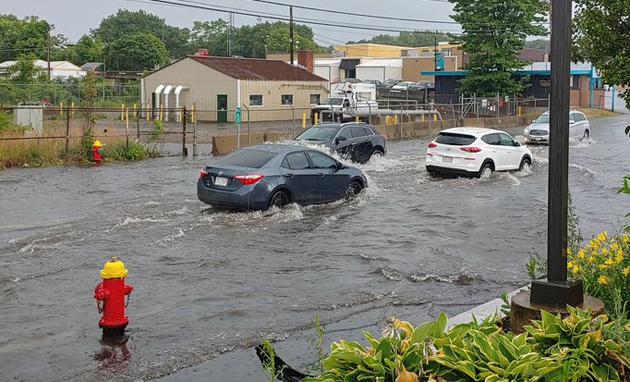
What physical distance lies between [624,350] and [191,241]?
10.3 m

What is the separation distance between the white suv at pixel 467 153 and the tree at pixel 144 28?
123 metres

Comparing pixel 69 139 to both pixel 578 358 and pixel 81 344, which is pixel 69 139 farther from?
pixel 578 358

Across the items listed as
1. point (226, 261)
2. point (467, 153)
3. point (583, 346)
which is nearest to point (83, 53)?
point (467, 153)

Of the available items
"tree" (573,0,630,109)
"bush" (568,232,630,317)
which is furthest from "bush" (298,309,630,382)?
"tree" (573,0,630,109)

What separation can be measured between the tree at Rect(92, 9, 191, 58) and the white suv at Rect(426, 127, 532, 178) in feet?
403

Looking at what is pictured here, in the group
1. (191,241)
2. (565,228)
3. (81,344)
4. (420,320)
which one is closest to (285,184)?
(191,241)

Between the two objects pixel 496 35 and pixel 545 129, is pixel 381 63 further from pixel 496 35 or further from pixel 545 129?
pixel 545 129

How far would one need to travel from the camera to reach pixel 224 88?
178 ft

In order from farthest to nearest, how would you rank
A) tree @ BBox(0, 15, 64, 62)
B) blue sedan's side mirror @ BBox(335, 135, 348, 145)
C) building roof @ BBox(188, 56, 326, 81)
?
tree @ BBox(0, 15, 64, 62) < building roof @ BBox(188, 56, 326, 81) < blue sedan's side mirror @ BBox(335, 135, 348, 145)

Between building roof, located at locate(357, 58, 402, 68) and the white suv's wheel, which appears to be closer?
the white suv's wheel

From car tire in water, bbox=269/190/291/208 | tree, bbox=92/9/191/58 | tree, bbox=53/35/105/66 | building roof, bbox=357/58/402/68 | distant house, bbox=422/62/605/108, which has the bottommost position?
car tire in water, bbox=269/190/291/208

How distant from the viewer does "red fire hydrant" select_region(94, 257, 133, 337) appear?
8.45 m

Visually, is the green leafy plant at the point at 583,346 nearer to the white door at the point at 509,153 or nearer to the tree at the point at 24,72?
the white door at the point at 509,153

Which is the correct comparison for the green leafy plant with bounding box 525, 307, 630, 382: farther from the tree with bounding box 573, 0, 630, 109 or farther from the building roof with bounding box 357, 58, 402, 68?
the building roof with bounding box 357, 58, 402, 68
